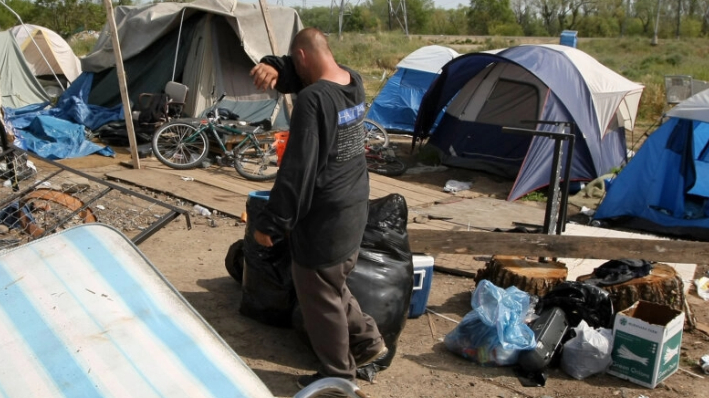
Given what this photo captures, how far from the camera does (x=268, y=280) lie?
4156 mm

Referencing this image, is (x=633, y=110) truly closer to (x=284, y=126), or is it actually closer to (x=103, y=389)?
(x=284, y=126)

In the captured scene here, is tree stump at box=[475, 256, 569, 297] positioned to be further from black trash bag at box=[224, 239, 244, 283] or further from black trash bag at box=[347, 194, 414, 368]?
black trash bag at box=[224, 239, 244, 283]

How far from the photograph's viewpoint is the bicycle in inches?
360

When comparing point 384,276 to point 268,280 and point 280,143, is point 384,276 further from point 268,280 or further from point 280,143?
point 280,143

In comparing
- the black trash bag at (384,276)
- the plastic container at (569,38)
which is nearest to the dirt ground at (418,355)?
the black trash bag at (384,276)

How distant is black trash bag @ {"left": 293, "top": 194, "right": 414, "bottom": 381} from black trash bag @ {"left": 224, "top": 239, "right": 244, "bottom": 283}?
0.99 meters

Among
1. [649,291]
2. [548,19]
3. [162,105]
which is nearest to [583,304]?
[649,291]

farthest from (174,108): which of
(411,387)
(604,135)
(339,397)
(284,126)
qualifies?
(339,397)

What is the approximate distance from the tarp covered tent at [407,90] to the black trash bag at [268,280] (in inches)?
364

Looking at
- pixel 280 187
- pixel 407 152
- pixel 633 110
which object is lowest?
pixel 407 152

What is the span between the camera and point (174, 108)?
1088cm

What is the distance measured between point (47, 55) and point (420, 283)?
43.3ft

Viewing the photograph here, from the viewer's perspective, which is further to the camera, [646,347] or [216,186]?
[216,186]

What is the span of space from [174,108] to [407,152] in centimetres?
373
